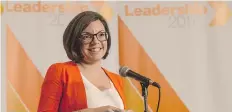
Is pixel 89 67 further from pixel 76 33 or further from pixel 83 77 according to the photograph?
pixel 76 33

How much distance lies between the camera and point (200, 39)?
9.62 feet

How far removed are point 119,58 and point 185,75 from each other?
54cm

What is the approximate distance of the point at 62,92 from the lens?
6.10 feet

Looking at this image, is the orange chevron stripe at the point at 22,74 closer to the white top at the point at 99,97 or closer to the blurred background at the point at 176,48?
the blurred background at the point at 176,48

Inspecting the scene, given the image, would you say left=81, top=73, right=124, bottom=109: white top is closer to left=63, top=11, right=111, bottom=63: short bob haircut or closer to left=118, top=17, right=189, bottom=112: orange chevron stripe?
left=63, top=11, right=111, bottom=63: short bob haircut

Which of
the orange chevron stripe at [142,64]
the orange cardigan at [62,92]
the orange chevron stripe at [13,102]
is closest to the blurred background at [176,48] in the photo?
the orange chevron stripe at [142,64]

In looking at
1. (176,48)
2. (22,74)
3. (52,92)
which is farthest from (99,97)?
(176,48)

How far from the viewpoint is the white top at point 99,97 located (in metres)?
1.90

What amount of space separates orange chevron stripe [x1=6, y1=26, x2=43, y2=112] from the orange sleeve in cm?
93

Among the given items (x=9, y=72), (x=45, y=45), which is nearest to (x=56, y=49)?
(x=45, y=45)

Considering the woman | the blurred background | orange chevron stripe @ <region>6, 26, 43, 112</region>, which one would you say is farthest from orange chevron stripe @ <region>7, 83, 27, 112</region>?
the woman

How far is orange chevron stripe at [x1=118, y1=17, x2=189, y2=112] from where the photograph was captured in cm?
289

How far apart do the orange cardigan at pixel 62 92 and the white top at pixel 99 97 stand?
30 mm

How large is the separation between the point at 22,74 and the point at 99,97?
1012mm
